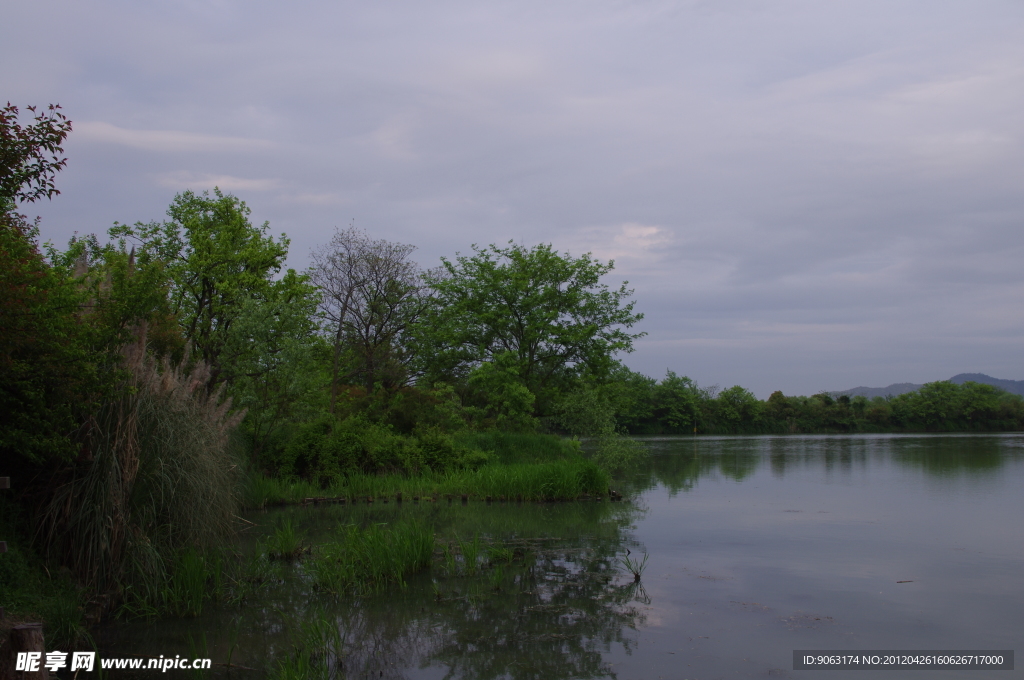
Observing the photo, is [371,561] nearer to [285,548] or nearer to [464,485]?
[285,548]

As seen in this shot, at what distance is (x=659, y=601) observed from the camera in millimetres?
8070

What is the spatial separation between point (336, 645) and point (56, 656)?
6.93 ft

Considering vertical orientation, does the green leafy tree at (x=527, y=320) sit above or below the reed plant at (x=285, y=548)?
above

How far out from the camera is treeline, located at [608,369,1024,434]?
71.3 meters

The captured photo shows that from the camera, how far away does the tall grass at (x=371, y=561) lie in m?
8.31

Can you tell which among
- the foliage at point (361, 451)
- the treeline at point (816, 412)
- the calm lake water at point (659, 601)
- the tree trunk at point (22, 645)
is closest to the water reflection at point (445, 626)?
the calm lake water at point (659, 601)

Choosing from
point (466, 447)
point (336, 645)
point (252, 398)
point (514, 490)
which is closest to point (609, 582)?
point (336, 645)

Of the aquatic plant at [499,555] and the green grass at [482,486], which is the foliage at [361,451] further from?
the aquatic plant at [499,555]

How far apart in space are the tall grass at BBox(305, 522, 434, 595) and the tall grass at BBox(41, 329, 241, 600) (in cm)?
146

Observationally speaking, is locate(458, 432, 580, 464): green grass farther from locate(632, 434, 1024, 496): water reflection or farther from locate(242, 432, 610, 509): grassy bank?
locate(242, 432, 610, 509): grassy bank

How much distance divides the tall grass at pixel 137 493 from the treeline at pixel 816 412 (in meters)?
63.0

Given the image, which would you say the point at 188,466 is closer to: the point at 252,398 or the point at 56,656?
the point at 56,656

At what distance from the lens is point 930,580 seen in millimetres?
9102

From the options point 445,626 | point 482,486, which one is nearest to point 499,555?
point 445,626
